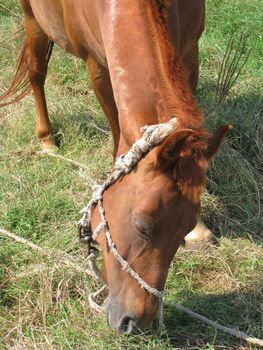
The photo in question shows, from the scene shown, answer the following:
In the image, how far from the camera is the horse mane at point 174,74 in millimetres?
2100

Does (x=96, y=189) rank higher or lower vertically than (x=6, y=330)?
higher

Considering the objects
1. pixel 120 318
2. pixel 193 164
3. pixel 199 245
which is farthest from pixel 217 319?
pixel 193 164

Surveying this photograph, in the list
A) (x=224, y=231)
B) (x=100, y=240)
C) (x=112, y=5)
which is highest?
(x=112, y=5)

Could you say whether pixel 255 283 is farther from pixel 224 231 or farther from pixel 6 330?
pixel 6 330

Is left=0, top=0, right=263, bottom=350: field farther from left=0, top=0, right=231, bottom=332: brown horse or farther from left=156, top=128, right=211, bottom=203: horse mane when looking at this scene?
left=156, top=128, right=211, bottom=203: horse mane

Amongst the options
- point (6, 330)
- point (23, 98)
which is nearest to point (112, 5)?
point (6, 330)

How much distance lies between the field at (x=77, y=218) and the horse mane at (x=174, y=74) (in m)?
0.92

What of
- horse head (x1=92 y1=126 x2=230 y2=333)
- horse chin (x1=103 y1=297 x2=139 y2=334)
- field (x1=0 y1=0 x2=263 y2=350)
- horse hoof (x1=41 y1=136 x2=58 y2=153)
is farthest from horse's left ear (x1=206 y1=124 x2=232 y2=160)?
horse hoof (x1=41 y1=136 x2=58 y2=153)

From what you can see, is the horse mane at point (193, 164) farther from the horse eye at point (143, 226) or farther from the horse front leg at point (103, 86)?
the horse front leg at point (103, 86)

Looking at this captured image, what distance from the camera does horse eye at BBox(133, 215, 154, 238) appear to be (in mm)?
2105

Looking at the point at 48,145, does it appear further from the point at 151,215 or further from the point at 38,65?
the point at 151,215

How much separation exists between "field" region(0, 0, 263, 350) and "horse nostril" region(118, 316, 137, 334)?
0.17 metres

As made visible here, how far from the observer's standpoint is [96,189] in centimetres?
239

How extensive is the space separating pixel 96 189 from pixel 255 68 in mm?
2684
